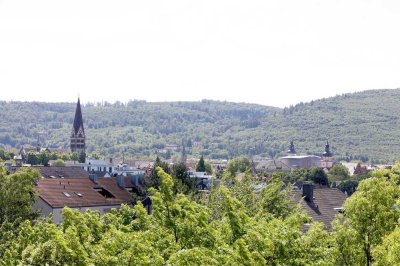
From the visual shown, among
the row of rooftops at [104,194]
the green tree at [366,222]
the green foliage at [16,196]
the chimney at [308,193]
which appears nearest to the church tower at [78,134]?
the row of rooftops at [104,194]

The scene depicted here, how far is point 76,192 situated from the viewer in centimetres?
6694

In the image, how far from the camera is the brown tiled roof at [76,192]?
62259 millimetres

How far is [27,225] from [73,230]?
366 inches

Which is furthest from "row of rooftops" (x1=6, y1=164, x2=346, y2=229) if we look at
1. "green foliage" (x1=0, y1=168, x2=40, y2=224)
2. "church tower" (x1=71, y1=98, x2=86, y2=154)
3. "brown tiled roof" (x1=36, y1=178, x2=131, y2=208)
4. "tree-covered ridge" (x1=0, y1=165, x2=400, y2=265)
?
"church tower" (x1=71, y1=98, x2=86, y2=154)

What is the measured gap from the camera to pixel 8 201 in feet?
150

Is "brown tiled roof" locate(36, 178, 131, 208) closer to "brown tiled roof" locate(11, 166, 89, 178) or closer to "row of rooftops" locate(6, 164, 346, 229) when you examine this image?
"row of rooftops" locate(6, 164, 346, 229)

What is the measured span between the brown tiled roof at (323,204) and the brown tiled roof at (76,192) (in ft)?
53.1

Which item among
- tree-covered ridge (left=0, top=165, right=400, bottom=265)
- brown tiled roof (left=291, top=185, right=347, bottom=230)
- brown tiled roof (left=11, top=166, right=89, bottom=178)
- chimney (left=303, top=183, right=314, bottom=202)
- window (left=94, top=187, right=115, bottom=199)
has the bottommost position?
window (left=94, top=187, right=115, bottom=199)

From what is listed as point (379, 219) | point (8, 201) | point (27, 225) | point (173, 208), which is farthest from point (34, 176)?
point (379, 219)

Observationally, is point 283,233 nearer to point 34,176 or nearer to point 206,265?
point 206,265

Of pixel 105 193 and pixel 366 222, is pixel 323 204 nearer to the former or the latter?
pixel 105 193

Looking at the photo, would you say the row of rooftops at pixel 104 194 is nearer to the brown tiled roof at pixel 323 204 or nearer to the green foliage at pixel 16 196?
the brown tiled roof at pixel 323 204

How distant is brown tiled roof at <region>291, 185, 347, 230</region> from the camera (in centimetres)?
5189

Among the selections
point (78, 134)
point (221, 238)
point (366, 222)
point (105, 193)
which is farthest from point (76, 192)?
point (78, 134)
